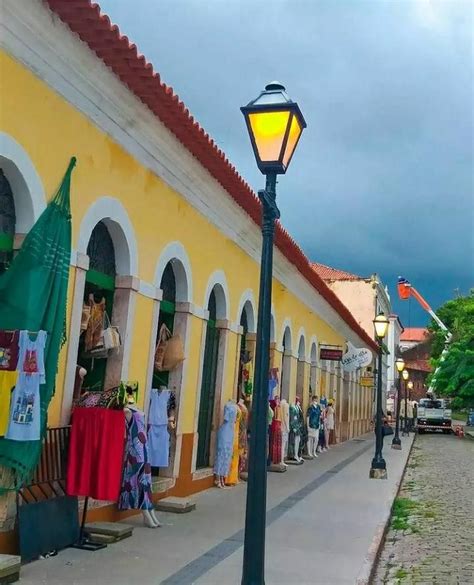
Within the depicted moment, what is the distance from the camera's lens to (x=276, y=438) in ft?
47.1

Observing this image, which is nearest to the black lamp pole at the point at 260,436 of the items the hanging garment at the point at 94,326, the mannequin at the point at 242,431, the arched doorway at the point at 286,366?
the hanging garment at the point at 94,326

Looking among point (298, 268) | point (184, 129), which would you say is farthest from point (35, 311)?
point (298, 268)

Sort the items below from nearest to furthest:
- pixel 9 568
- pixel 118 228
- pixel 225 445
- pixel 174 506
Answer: pixel 9 568 < pixel 118 228 < pixel 174 506 < pixel 225 445

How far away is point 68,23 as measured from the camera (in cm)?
593

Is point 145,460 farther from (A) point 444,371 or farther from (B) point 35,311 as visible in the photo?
(A) point 444,371

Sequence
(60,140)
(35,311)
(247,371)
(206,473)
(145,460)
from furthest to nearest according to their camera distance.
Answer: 1. (247,371)
2. (206,473)
3. (145,460)
4. (60,140)
5. (35,311)

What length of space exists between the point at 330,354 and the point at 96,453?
1401cm

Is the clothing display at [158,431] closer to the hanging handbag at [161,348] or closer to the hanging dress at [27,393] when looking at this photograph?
the hanging handbag at [161,348]

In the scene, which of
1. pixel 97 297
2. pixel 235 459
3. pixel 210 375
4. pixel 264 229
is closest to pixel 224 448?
pixel 235 459

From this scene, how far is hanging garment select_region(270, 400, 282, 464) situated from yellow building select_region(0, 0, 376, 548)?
2391mm

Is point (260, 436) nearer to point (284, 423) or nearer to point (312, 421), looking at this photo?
point (284, 423)

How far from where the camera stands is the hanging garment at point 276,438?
14.3 m

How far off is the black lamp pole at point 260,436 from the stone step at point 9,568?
6.37 ft

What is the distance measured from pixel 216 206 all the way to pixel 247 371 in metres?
3.43
